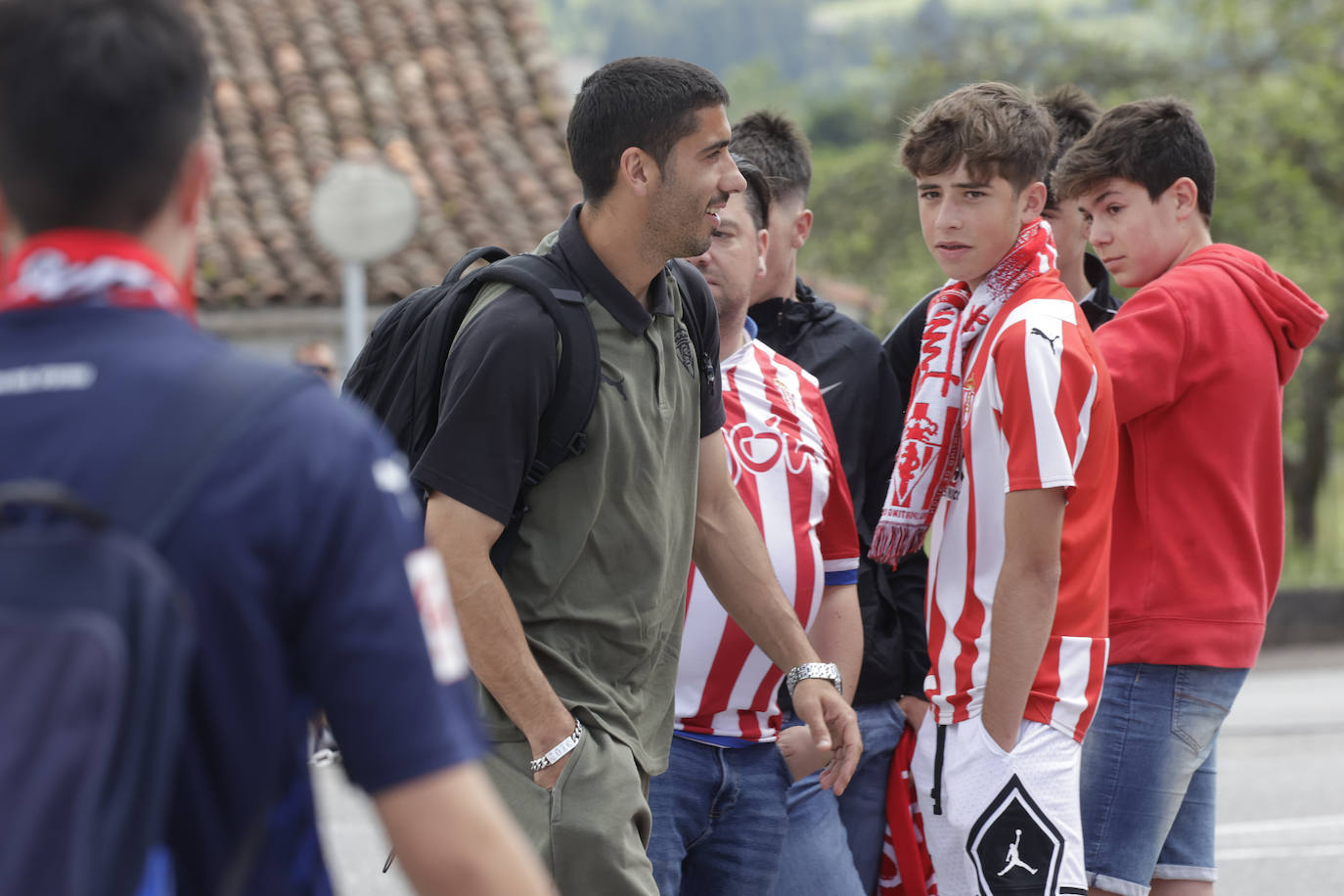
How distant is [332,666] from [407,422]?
1378 mm

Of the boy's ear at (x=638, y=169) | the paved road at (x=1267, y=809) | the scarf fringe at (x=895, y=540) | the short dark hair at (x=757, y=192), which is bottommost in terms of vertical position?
the paved road at (x=1267, y=809)

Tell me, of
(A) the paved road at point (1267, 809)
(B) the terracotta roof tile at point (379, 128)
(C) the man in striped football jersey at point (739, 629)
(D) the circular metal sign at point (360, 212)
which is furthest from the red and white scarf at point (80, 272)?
(B) the terracotta roof tile at point (379, 128)

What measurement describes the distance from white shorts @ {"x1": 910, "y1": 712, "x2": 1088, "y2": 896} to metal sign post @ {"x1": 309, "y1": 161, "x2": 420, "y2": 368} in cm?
884

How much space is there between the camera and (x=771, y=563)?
343 centimetres

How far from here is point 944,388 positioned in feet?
10.5

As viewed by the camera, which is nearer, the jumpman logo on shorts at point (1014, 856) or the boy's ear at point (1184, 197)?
the jumpman logo on shorts at point (1014, 856)

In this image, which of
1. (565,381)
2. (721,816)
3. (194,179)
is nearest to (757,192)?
(565,381)

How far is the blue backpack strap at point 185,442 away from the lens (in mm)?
1276

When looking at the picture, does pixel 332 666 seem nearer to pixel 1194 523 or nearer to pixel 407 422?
pixel 407 422

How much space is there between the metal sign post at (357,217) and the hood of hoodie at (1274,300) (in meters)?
8.59

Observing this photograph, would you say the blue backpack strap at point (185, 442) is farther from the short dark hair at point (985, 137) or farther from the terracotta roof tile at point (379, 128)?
the terracotta roof tile at point (379, 128)

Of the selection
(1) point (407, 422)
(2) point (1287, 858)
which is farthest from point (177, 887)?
(2) point (1287, 858)

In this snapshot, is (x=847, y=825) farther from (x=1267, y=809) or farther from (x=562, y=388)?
(x=1267, y=809)

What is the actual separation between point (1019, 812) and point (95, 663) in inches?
81.5
